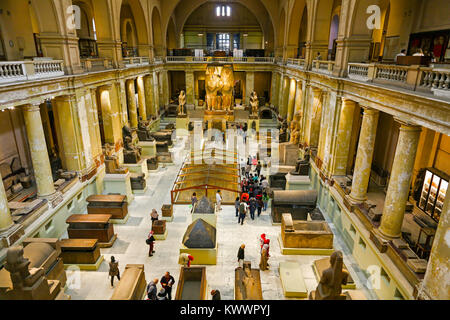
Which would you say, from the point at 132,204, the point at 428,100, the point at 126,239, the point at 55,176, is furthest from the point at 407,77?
the point at 55,176

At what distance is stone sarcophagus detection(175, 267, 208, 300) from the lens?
23.6 feet

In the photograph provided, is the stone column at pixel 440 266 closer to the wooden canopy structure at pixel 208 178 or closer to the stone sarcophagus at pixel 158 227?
the wooden canopy structure at pixel 208 178

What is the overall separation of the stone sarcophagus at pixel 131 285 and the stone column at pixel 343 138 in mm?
8158

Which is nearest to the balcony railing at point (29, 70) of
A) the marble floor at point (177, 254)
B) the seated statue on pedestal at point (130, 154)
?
the seated statue on pedestal at point (130, 154)

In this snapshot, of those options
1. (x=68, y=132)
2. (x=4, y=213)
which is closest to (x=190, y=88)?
(x=68, y=132)

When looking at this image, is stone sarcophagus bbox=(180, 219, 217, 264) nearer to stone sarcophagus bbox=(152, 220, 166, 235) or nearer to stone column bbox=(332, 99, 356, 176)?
stone sarcophagus bbox=(152, 220, 166, 235)

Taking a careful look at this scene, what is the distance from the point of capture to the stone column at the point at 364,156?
9.41 metres

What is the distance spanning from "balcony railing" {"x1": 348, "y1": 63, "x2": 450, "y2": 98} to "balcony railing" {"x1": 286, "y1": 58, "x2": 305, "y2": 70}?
8.39 metres

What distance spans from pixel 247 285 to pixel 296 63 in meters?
16.4

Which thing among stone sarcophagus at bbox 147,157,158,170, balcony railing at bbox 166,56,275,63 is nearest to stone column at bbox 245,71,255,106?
balcony railing at bbox 166,56,275,63

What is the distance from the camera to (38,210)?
923 centimetres

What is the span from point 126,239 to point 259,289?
5.11 meters

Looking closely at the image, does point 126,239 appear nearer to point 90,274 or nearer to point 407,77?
point 90,274

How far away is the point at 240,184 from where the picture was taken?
42.8 feet
